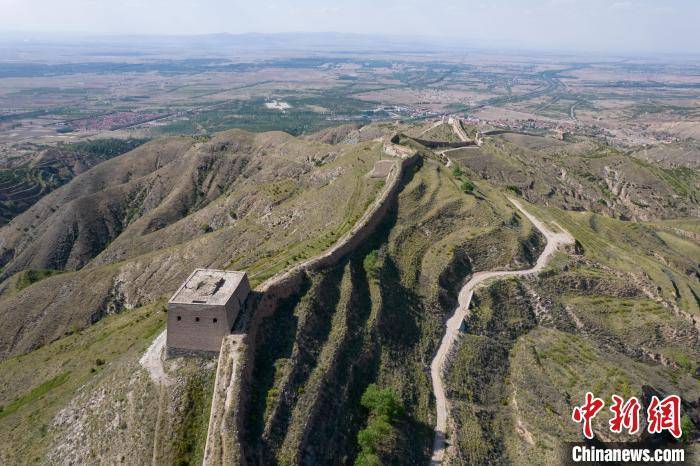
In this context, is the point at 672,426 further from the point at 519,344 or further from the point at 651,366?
the point at 519,344

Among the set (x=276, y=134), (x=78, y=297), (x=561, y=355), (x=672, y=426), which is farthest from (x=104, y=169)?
(x=672, y=426)

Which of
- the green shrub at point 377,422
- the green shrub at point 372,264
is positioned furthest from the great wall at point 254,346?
the green shrub at point 377,422

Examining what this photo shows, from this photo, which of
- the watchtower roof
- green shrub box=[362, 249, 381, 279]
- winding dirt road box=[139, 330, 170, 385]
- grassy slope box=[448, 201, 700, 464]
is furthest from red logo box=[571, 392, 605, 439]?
winding dirt road box=[139, 330, 170, 385]

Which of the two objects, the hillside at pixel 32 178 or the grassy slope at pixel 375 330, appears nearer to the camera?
the grassy slope at pixel 375 330

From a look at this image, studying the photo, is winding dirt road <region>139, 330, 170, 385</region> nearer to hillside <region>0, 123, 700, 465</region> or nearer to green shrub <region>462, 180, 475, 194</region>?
hillside <region>0, 123, 700, 465</region>

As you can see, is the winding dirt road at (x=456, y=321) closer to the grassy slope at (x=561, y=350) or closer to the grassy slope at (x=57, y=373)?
the grassy slope at (x=561, y=350)
